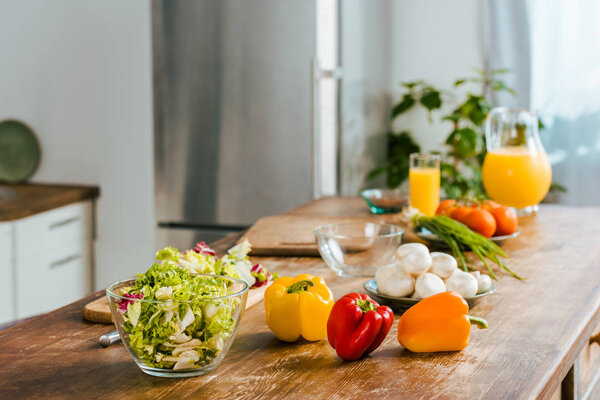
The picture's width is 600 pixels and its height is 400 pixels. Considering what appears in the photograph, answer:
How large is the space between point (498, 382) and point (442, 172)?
2.65m

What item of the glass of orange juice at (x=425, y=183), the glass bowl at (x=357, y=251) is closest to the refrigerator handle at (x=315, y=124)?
the glass of orange juice at (x=425, y=183)

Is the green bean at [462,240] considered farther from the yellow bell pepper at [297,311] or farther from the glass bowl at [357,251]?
the yellow bell pepper at [297,311]

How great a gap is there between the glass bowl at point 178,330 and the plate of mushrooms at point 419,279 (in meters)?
0.32

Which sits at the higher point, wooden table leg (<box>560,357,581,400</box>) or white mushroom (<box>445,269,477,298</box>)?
white mushroom (<box>445,269,477,298</box>)

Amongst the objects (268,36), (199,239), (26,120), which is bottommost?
(199,239)

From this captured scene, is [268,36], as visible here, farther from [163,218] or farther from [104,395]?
[104,395]

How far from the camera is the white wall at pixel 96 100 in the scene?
3.27 meters

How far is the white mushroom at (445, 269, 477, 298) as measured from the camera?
1.14 m

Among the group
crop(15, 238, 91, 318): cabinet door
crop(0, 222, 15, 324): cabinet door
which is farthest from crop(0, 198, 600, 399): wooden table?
crop(15, 238, 91, 318): cabinet door

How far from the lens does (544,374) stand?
91 centimetres

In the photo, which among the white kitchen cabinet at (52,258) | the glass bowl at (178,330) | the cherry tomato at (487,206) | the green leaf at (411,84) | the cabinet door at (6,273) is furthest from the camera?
the green leaf at (411,84)

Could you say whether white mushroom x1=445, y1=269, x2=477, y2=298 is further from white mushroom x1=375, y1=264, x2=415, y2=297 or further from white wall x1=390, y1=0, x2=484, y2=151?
white wall x1=390, y1=0, x2=484, y2=151

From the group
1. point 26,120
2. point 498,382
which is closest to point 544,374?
point 498,382

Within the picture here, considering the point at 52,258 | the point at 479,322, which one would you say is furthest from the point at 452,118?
the point at 479,322
